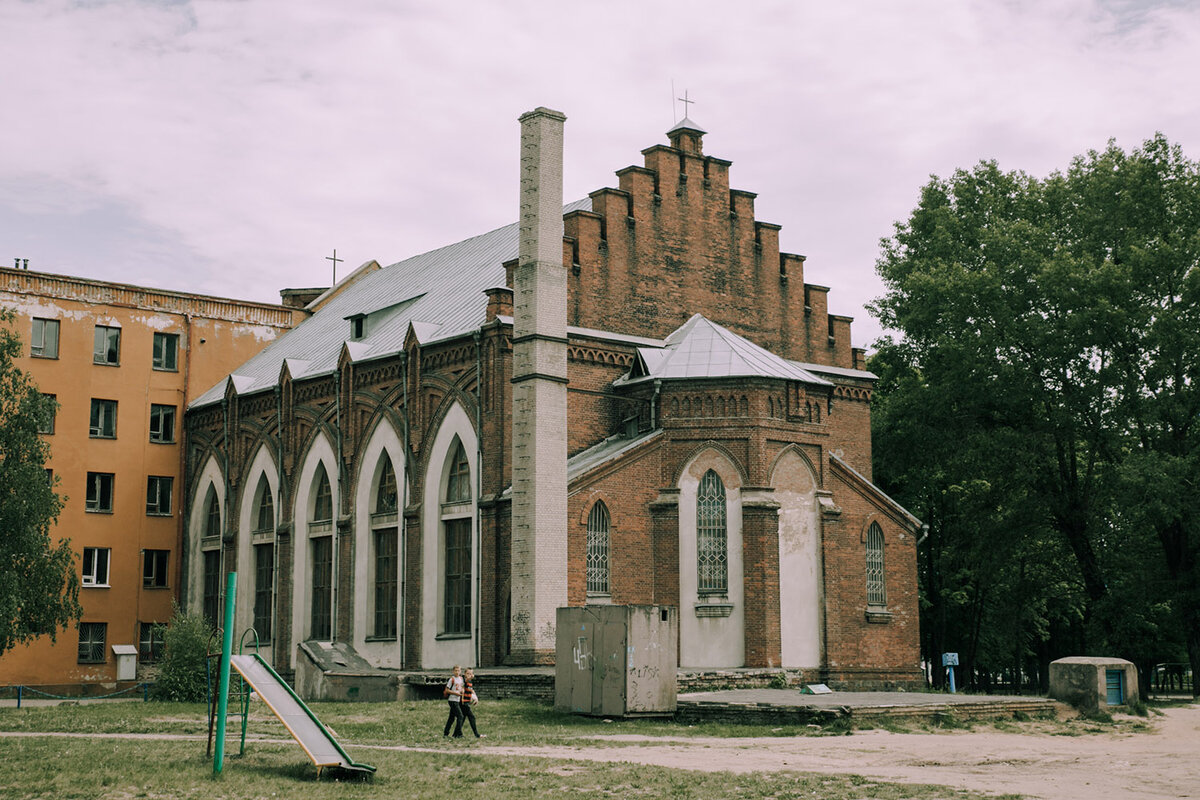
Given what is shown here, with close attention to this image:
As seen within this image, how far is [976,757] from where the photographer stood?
18.6m

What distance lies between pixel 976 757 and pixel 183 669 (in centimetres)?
2189

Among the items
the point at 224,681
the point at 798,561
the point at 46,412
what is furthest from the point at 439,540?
the point at 224,681

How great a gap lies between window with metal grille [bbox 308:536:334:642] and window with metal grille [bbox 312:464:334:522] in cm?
67

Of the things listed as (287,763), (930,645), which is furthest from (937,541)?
(287,763)

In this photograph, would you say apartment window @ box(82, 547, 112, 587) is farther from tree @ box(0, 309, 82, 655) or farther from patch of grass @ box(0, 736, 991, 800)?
patch of grass @ box(0, 736, 991, 800)

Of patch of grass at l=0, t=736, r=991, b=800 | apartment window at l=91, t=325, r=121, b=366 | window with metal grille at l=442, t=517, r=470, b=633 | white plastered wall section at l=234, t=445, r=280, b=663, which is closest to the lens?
patch of grass at l=0, t=736, r=991, b=800

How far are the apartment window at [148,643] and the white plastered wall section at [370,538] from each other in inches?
461

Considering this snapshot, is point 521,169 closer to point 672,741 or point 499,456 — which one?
point 499,456

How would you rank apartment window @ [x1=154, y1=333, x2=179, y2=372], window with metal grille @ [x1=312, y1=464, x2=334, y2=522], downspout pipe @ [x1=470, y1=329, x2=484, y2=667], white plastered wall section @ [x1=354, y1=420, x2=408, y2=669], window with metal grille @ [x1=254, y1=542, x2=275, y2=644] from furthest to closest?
apartment window @ [x1=154, y1=333, x2=179, y2=372], window with metal grille @ [x1=254, y1=542, x2=275, y2=644], window with metal grille @ [x1=312, y1=464, x2=334, y2=522], white plastered wall section @ [x1=354, y1=420, x2=408, y2=669], downspout pipe @ [x1=470, y1=329, x2=484, y2=667]

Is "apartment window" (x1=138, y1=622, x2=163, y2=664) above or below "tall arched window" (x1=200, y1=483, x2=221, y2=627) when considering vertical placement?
below

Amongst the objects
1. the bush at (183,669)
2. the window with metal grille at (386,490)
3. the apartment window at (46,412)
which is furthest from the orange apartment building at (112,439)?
the window with metal grille at (386,490)

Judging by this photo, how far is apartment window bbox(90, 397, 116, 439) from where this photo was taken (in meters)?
46.4

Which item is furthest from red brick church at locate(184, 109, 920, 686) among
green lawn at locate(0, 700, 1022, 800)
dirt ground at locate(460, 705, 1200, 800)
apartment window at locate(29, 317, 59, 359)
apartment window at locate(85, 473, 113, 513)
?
dirt ground at locate(460, 705, 1200, 800)

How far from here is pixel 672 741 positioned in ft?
68.6
